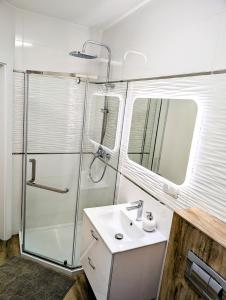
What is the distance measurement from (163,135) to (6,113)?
1.68 m

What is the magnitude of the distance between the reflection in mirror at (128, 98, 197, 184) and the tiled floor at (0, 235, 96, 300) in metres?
1.29

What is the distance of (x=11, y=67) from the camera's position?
7.42ft

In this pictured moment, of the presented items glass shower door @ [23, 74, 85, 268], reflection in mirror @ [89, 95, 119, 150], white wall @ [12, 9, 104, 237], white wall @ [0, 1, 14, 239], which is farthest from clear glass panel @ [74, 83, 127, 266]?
white wall @ [0, 1, 14, 239]

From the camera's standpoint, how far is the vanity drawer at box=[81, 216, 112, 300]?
4.90ft

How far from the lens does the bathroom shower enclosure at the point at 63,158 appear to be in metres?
2.37

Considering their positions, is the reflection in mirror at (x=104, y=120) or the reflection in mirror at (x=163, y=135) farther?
the reflection in mirror at (x=104, y=120)

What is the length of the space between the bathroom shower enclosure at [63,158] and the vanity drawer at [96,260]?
0.54 meters

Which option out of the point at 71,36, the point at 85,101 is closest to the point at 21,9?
the point at 71,36

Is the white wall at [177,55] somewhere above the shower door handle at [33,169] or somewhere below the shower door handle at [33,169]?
above

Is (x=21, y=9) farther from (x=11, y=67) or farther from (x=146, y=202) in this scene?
(x=146, y=202)

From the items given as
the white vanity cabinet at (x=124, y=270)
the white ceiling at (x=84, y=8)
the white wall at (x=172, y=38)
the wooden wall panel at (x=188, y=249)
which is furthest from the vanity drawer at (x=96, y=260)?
the white ceiling at (x=84, y=8)

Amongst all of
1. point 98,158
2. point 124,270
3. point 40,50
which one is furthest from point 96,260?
point 40,50

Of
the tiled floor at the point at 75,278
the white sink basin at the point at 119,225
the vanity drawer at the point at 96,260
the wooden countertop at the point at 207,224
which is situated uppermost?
the wooden countertop at the point at 207,224

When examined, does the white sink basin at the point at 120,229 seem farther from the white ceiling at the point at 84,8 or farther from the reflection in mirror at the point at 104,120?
the white ceiling at the point at 84,8
